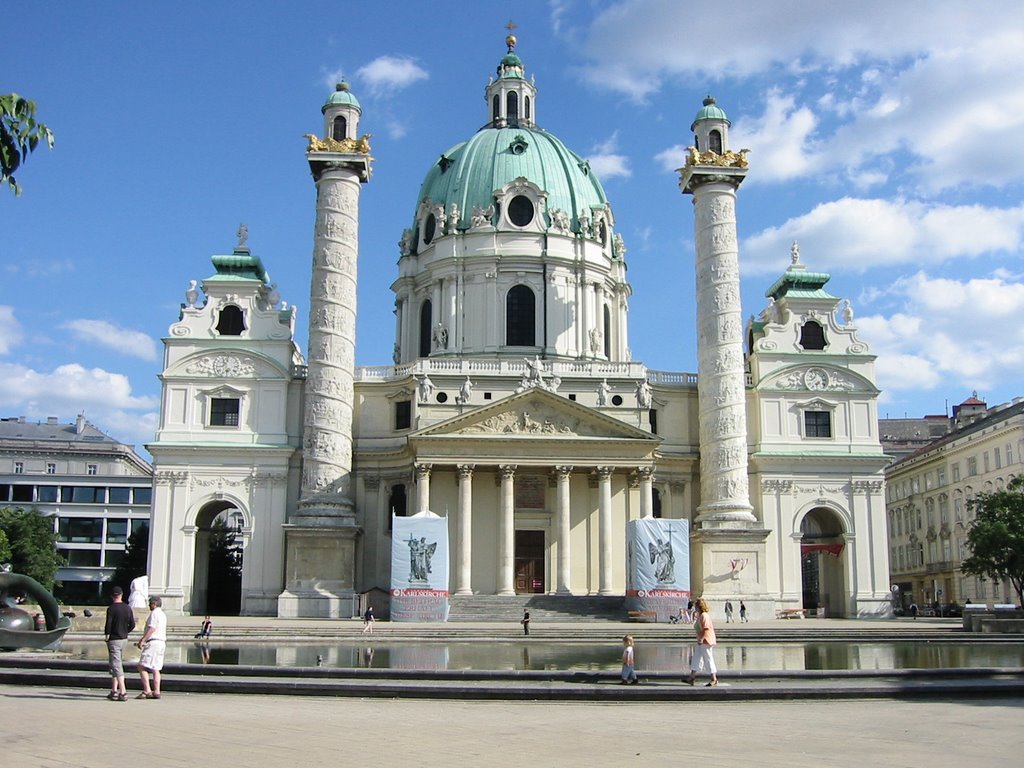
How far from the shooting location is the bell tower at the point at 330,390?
159ft

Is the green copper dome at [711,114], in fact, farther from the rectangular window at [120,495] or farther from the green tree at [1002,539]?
the rectangular window at [120,495]

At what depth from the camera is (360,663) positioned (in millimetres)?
22703

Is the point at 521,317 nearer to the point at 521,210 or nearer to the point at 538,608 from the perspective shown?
the point at 521,210

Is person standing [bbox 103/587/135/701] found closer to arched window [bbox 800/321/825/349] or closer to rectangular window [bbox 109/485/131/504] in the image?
arched window [bbox 800/321/825/349]

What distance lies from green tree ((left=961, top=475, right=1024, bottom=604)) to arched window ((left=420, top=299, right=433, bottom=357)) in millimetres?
30857

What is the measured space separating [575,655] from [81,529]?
71275 millimetres

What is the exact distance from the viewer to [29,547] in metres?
62.2

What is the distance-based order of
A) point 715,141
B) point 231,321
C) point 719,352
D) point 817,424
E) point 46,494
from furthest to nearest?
1. point 46,494
2. point 817,424
3. point 231,321
4. point 715,141
5. point 719,352

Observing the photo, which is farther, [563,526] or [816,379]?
[816,379]

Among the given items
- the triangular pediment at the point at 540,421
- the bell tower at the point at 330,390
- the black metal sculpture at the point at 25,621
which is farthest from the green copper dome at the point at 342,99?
the black metal sculpture at the point at 25,621

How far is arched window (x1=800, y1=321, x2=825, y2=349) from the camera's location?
57656mm

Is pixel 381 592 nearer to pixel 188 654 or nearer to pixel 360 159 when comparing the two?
pixel 360 159

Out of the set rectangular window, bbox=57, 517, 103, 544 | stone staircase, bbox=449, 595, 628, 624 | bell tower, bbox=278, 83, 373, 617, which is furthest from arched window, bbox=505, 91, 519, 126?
rectangular window, bbox=57, 517, 103, 544

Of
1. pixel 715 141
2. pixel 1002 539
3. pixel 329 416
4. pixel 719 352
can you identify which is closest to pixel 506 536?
pixel 329 416
